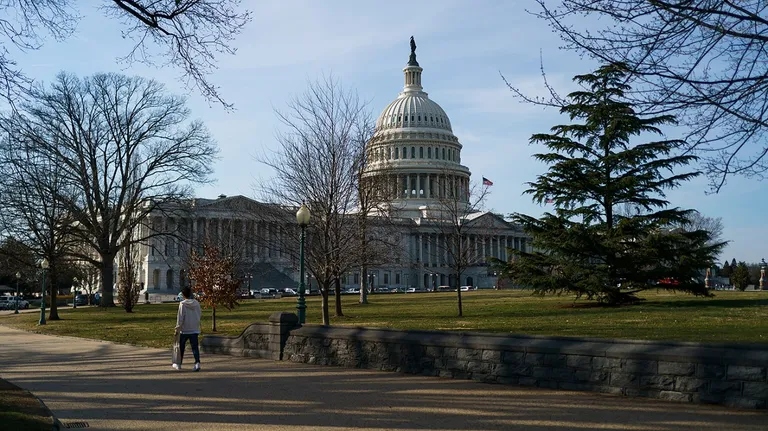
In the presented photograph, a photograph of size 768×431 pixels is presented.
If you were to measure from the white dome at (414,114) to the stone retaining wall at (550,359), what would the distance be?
12032cm

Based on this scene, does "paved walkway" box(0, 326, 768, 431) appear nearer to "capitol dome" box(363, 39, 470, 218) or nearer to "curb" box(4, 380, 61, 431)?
"curb" box(4, 380, 61, 431)

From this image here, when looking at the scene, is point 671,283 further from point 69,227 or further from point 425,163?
point 425,163

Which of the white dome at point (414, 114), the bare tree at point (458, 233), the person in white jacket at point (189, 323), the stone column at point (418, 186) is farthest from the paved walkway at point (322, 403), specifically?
the white dome at point (414, 114)

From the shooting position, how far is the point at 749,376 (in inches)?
386

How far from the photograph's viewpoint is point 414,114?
138 meters

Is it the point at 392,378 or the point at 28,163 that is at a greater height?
the point at 28,163

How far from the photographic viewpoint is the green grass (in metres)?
9.28

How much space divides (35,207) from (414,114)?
98600mm

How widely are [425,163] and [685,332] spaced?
363 ft

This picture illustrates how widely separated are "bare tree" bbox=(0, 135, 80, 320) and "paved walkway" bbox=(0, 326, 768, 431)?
2883 centimetres

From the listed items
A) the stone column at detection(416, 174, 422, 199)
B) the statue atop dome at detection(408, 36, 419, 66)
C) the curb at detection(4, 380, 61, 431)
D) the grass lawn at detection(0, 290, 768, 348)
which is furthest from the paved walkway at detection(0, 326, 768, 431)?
the statue atop dome at detection(408, 36, 419, 66)

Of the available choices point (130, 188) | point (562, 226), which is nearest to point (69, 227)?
point (130, 188)

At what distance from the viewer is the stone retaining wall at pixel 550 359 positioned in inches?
395

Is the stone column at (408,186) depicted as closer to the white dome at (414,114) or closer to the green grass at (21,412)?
the white dome at (414,114)
